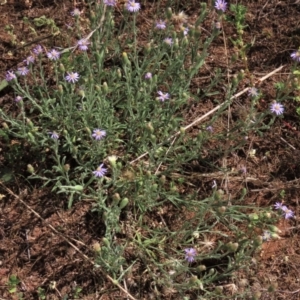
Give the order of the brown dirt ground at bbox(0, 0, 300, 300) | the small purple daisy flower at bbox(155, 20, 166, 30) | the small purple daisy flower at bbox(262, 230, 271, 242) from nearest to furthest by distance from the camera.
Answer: the small purple daisy flower at bbox(262, 230, 271, 242) → the brown dirt ground at bbox(0, 0, 300, 300) → the small purple daisy flower at bbox(155, 20, 166, 30)

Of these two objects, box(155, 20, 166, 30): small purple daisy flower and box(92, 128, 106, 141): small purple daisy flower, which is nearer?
box(92, 128, 106, 141): small purple daisy flower

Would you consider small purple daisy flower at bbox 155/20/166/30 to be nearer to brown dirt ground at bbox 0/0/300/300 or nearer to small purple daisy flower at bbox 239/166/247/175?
brown dirt ground at bbox 0/0/300/300

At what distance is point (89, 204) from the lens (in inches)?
121

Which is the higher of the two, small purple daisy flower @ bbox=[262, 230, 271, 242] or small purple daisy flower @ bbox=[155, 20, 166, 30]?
small purple daisy flower @ bbox=[155, 20, 166, 30]

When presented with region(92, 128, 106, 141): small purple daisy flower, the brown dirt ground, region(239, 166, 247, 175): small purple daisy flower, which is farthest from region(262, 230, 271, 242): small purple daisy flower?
region(92, 128, 106, 141): small purple daisy flower

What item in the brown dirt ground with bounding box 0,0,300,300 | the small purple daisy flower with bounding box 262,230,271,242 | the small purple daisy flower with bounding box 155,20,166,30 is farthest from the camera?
the small purple daisy flower with bounding box 155,20,166,30

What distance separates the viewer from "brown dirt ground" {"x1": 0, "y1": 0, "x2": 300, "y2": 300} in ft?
9.41

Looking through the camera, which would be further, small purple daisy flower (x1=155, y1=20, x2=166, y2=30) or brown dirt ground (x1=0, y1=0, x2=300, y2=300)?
small purple daisy flower (x1=155, y1=20, x2=166, y2=30)

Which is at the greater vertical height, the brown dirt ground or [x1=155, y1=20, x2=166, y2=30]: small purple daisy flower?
[x1=155, y1=20, x2=166, y2=30]: small purple daisy flower

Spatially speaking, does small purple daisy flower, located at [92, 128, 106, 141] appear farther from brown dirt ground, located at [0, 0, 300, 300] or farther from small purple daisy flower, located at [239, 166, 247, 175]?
small purple daisy flower, located at [239, 166, 247, 175]

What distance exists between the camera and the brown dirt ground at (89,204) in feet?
9.41

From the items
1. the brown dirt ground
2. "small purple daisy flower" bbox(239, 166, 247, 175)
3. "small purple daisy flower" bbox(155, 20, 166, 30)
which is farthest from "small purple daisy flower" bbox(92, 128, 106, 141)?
"small purple daisy flower" bbox(239, 166, 247, 175)

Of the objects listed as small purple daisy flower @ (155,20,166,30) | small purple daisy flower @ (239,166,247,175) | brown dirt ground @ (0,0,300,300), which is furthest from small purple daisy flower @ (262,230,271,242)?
small purple daisy flower @ (155,20,166,30)

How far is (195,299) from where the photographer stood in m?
2.80
